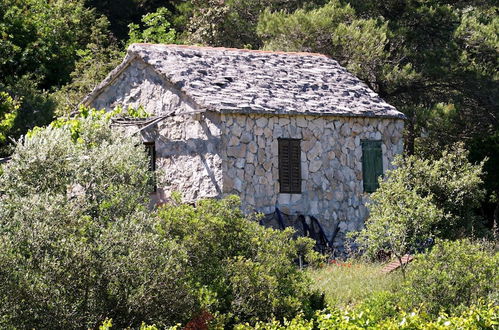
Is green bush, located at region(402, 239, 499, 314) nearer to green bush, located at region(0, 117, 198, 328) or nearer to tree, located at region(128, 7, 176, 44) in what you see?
green bush, located at region(0, 117, 198, 328)

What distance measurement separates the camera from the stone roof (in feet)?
70.9

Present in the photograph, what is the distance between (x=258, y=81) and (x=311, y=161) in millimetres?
2261

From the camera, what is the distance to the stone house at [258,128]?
2123 centimetres

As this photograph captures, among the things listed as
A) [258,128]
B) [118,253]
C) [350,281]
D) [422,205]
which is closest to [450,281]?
[350,281]

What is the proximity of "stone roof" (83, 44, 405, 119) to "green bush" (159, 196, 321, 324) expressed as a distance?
21.4 ft

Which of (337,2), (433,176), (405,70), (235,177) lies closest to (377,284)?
(433,176)

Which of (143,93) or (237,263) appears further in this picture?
(143,93)

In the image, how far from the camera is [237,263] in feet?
45.2

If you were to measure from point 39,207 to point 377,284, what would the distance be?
22.4ft

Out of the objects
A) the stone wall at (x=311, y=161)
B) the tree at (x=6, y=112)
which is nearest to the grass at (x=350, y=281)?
the stone wall at (x=311, y=161)

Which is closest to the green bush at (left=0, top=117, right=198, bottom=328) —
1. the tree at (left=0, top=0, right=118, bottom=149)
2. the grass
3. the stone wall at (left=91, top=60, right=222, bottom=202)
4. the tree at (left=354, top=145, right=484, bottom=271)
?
the grass

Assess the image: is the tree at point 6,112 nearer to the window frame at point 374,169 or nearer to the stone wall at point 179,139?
the stone wall at point 179,139

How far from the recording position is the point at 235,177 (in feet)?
69.5

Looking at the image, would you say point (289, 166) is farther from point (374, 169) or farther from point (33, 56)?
point (33, 56)
